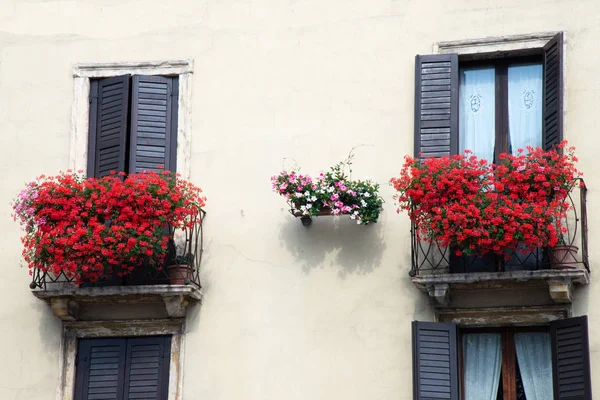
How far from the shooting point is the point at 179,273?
13.3m

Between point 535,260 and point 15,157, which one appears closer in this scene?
point 535,260

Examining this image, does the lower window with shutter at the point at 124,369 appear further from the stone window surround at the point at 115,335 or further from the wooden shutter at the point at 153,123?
the wooden shutter at the point at 153,123

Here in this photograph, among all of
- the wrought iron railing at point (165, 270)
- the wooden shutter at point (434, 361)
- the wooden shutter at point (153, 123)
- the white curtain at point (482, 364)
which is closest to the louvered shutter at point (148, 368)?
the wrought iron railing at point (165, 270)

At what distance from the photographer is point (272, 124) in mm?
14008

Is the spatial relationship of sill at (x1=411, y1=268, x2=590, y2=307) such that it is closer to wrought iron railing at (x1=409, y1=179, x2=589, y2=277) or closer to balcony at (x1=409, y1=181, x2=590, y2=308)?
balcony at (x1=409, y1=181, x2=590, y2=308)

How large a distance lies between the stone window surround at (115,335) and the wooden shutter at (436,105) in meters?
3.00

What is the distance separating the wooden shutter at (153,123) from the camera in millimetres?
14031

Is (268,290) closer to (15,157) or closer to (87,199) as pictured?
(87,199)

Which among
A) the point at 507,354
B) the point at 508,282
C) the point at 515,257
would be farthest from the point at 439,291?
the point at 507,354

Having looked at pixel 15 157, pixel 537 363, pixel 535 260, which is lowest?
pixel 537 363

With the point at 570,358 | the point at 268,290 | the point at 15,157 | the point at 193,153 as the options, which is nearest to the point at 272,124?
the point at 193,153

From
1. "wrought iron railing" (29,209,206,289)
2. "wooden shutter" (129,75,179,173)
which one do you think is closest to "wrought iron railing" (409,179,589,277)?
"wrought iron railing" (29,209,206,289)

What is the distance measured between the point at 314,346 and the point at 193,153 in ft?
7.96

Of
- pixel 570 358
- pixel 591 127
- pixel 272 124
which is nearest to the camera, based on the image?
pixel 570 358
